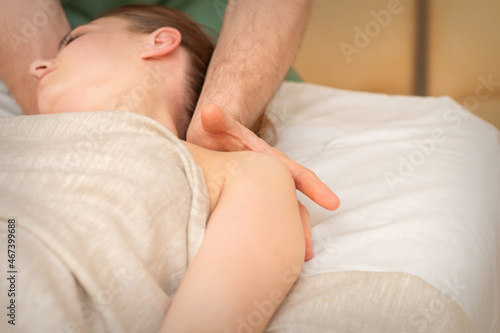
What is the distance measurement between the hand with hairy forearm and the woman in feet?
0.18

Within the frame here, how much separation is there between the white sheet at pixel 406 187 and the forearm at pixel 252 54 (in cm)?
17

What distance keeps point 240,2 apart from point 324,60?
127 cm

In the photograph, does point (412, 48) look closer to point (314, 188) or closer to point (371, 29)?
point (371, 29)

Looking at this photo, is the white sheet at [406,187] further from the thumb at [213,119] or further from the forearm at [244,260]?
the thumb at [213,119]

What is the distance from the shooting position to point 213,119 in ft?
2.50

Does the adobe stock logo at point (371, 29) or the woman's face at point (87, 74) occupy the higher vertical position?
the woman's face at point (87, 74)

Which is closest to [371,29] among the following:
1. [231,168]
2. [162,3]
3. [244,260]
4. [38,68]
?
[162,3]

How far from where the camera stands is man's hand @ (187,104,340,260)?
0.76 metres

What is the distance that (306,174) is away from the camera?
789mm

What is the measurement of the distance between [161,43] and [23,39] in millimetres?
545

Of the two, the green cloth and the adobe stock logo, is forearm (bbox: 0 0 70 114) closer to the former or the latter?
the green cloth

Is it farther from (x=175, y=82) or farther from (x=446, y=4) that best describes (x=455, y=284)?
(x=446, y=4)

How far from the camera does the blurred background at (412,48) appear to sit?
2236mm

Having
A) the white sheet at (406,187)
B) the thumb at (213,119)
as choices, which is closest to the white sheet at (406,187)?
the white sheet at (406,187)
